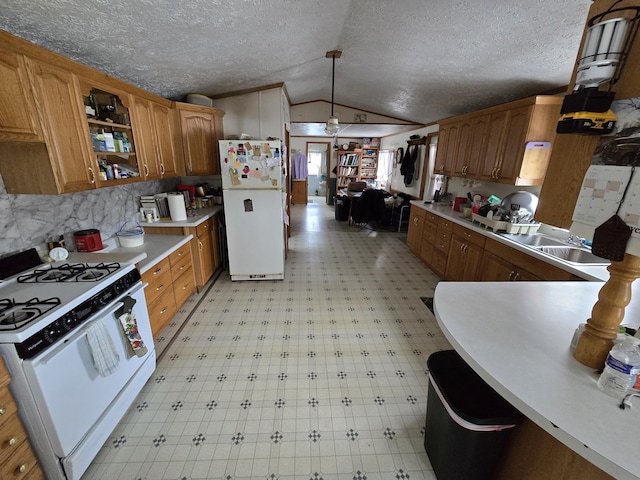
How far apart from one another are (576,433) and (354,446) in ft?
3.87

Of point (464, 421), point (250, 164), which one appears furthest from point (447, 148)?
point (464, 421)

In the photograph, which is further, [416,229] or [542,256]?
[416,229]

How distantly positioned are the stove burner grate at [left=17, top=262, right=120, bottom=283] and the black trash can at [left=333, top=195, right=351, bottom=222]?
5.35 m

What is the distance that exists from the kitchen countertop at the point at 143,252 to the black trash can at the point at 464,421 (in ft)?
6.61

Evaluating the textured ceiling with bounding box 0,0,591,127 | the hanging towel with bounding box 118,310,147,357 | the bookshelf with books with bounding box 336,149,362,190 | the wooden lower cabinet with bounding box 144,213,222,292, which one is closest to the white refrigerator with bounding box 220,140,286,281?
the wooden lower cabinet with bounding box 144,213,222,292

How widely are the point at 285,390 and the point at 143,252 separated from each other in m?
1.53

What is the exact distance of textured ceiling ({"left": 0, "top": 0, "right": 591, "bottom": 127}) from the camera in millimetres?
1624

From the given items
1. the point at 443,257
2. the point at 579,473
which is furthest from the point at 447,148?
the point at 579,473

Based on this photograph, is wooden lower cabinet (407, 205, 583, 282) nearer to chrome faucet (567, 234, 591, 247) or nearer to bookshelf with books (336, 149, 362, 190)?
chrome faucet (567, 234, 591, 247)

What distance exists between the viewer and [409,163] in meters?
5.98

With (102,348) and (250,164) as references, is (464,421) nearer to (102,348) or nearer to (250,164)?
(102,348)

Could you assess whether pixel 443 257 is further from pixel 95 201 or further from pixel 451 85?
pixel 95 201

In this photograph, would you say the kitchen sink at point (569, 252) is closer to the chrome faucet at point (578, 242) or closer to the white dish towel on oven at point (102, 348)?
the chrome faucet at point (578, 242)

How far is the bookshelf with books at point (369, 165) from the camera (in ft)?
28.0
